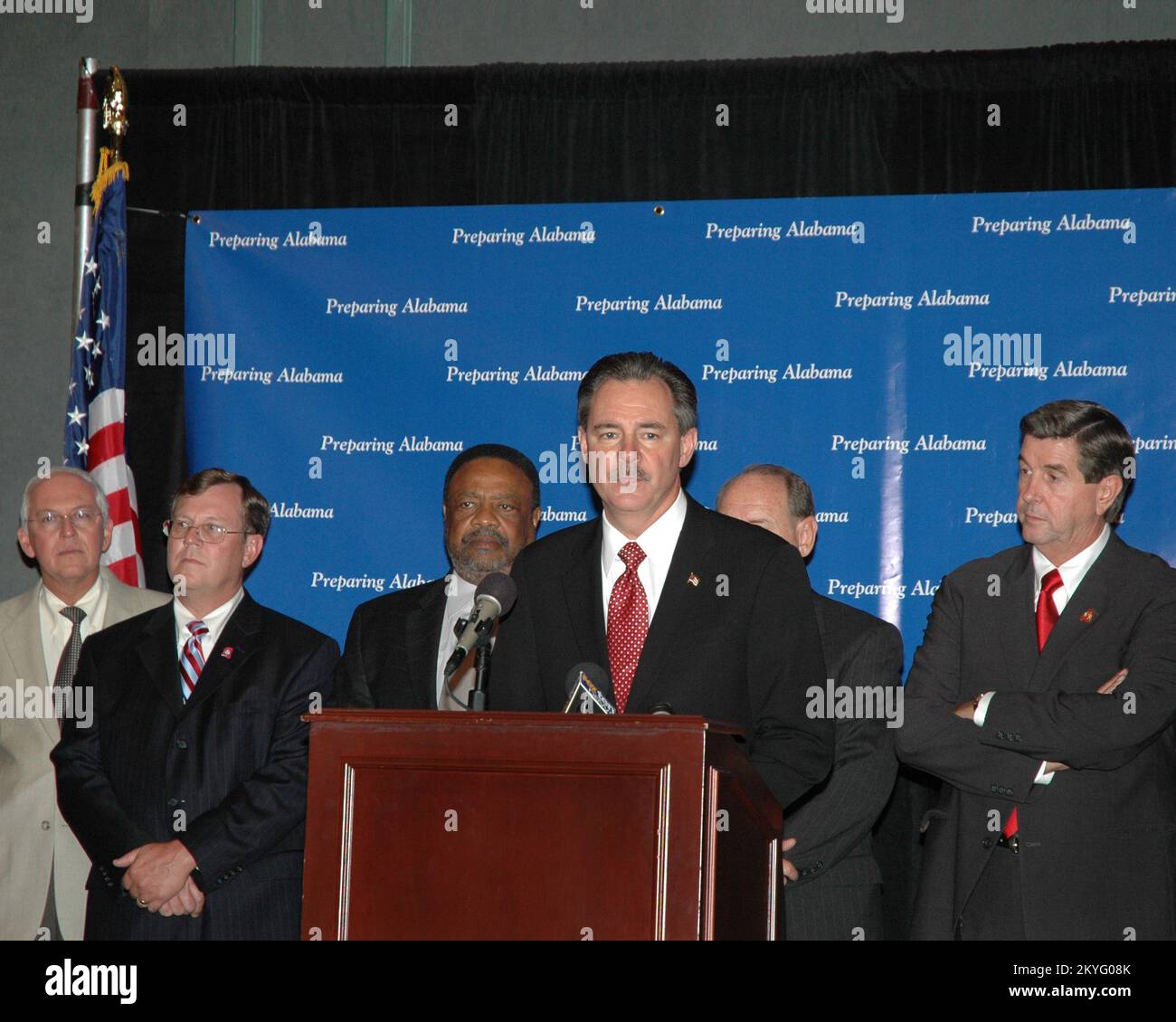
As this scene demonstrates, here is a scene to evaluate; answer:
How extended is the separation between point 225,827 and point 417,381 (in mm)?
2092

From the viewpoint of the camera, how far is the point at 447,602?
171 inches

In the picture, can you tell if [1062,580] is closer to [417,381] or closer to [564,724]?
[564,724]

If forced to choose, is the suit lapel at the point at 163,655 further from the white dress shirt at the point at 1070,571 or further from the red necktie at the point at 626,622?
the white dress shirt at the point at 1070,571

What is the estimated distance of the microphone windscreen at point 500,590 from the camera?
94.5 inches

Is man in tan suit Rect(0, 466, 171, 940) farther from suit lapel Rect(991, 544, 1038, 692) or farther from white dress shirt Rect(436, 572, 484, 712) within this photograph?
suit lapel Rect(991, 544, 1038, 692)

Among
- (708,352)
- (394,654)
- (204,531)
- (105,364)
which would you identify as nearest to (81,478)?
(204,531)

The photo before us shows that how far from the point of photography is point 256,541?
4.25m

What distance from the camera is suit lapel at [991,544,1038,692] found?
3580 millimetres

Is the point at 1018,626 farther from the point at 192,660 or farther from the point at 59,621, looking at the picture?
the point at 59,621

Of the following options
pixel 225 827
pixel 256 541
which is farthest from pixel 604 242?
pixel 225 827

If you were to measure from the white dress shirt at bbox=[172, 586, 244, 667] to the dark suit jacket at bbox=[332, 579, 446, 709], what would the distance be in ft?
1.22

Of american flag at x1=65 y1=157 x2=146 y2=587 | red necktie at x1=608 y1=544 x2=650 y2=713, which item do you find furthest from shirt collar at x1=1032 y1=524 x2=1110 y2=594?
american flag at x1=65 y1=157 x2=146 y2=587

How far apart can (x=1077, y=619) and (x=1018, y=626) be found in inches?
6.1

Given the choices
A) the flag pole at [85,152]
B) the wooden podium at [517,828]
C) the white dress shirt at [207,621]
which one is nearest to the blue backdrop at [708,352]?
the flag pole at [85,152]
